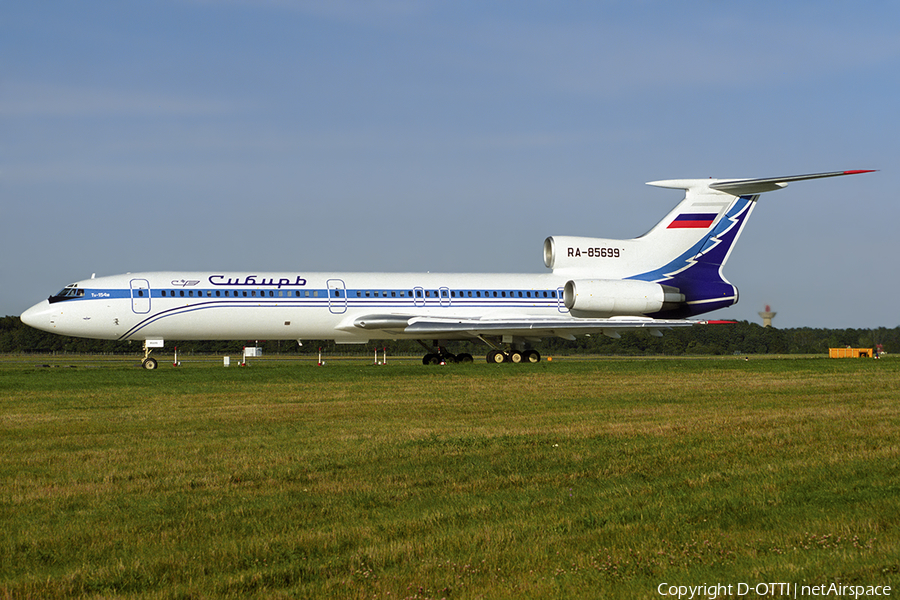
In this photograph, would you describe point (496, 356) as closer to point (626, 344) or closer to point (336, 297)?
point (336, 297)

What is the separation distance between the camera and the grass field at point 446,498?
18.4 feet

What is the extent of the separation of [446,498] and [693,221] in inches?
1237

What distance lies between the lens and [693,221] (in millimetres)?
36969

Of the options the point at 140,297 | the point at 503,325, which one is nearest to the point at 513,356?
the point at 503,325

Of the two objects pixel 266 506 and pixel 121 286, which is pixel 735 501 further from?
pixel 121 286

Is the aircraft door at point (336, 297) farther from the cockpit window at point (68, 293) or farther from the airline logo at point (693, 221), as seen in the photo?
the airline logo at point (693, 221)

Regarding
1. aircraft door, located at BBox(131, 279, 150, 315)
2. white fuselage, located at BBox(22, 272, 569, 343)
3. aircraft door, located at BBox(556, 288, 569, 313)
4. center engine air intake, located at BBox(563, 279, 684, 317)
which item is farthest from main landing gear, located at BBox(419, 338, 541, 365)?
aircraft door, located at BBox(131, 279, 150, 315)

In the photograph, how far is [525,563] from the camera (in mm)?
5863

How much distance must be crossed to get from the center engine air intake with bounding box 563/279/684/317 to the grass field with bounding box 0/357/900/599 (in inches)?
755

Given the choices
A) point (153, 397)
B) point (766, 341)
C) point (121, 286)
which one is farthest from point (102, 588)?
point (766, 341)

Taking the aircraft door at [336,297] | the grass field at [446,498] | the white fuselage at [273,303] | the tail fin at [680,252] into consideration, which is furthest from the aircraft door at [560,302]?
the grass field at [446,498]

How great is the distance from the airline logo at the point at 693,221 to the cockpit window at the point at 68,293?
24605 mm

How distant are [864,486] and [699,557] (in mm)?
3105

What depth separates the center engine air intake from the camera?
35.3m
